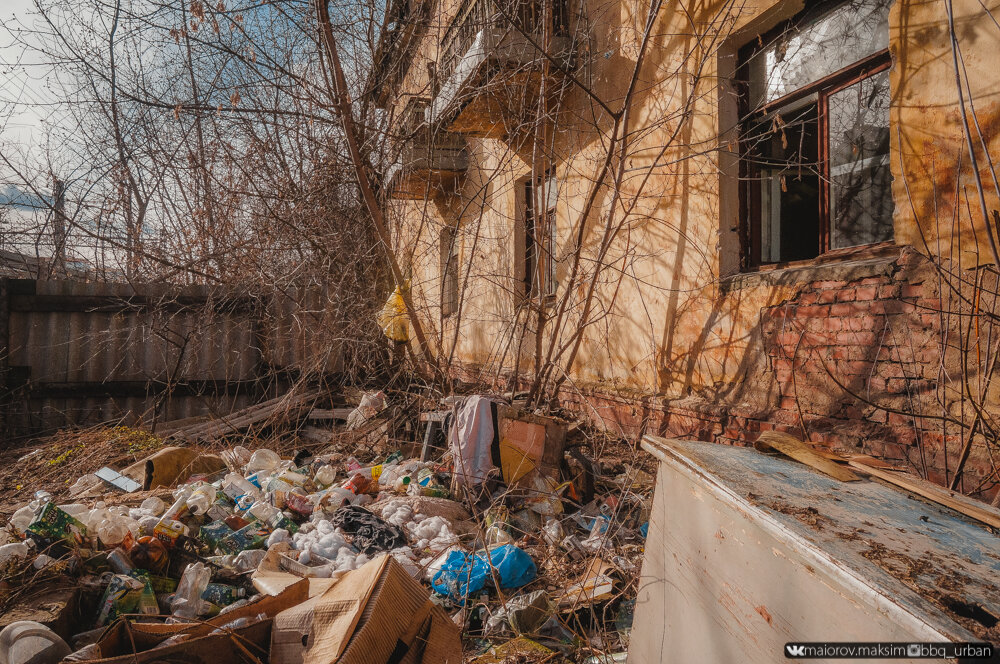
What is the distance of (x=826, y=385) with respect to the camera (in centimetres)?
329

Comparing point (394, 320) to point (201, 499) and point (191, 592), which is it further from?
point (191, 592)

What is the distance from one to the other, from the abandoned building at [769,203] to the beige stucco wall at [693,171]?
0.01 meters

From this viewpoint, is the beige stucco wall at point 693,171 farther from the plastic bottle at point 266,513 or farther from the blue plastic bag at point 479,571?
the plastic bottle at point 266,513

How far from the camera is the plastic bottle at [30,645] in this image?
216 centimetres

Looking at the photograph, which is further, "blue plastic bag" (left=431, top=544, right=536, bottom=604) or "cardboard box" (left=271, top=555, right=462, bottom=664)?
"blue plastic bag" (left=431, top=544, right=536, bottom=604)

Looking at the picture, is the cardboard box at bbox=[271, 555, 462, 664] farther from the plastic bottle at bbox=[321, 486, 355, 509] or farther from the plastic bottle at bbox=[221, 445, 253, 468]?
the plastic bottle at bbox=[221, 445, 253, 468]

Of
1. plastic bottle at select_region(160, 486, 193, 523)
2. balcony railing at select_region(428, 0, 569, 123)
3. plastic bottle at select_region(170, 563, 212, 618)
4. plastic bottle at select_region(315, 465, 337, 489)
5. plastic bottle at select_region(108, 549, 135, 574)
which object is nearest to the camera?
plastic bottle at select_region(170, 563, 212, 618)

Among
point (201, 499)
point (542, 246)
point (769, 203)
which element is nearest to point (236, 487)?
point (201, 499)

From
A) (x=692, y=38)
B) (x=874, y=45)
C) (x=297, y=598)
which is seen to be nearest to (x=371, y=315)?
(x=692, y=38)

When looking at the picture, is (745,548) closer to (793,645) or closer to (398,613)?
(793,645)

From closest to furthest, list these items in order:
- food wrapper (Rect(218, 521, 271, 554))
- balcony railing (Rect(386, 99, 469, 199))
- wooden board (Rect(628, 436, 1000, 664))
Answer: wooden board (Rect(628, 436, 1000, 664)) < food wrapper (Rect(218, 521, 271, 554)) < balcony railing (Rect(386, 99, 469, 199))

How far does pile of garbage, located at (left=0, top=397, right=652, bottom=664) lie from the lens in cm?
209

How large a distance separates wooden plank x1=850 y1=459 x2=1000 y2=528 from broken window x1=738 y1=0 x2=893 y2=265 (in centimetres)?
170

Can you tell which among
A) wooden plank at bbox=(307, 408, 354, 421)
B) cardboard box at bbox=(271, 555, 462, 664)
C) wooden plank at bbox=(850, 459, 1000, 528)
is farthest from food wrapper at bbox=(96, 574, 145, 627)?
wooden plank at bbox=(307, 408, 354, 421)
